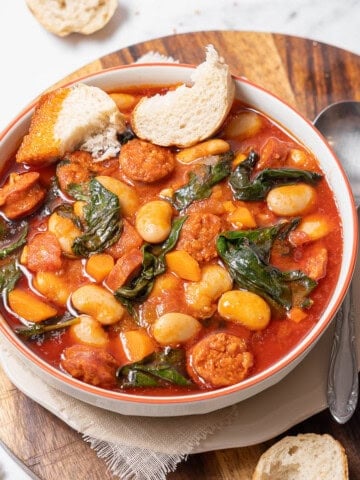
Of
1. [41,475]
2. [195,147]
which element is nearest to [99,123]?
[195,147]

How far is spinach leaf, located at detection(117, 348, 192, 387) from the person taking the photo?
3.24m

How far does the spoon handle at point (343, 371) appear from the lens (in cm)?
355

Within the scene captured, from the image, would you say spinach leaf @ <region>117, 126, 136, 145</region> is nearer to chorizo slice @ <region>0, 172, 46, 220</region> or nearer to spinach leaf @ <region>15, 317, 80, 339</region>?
chorizo slice @ <region>0, 172, 46, 220</region>

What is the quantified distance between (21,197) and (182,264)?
82 cm

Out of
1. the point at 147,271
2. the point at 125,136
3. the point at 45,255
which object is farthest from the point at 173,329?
the point at 125,136

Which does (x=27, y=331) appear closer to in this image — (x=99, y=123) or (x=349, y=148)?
(x=99, y=123)

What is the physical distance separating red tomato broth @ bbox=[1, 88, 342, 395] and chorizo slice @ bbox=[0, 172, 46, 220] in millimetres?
69

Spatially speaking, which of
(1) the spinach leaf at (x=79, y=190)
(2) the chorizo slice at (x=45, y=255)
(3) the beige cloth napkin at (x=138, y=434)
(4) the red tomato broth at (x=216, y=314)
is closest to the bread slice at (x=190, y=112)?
(4) the red tomato broth at (x=216, y=314)

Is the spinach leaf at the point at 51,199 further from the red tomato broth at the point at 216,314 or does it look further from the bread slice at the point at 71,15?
the bread slice at the point at 71,15

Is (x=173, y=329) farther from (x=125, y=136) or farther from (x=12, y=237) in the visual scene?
(x=125, y=136)

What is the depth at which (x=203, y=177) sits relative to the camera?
3699 mm

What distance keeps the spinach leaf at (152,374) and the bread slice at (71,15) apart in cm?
249

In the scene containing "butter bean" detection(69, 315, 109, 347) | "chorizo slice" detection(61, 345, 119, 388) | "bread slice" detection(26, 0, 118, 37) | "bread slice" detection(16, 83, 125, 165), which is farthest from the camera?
"bread slice" detection(26, 0, 118, 37)

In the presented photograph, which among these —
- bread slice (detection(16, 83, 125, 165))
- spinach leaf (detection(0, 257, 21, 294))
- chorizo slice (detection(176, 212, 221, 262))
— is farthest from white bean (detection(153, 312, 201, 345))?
bread slice (detection(16, 83, 125, 165))
